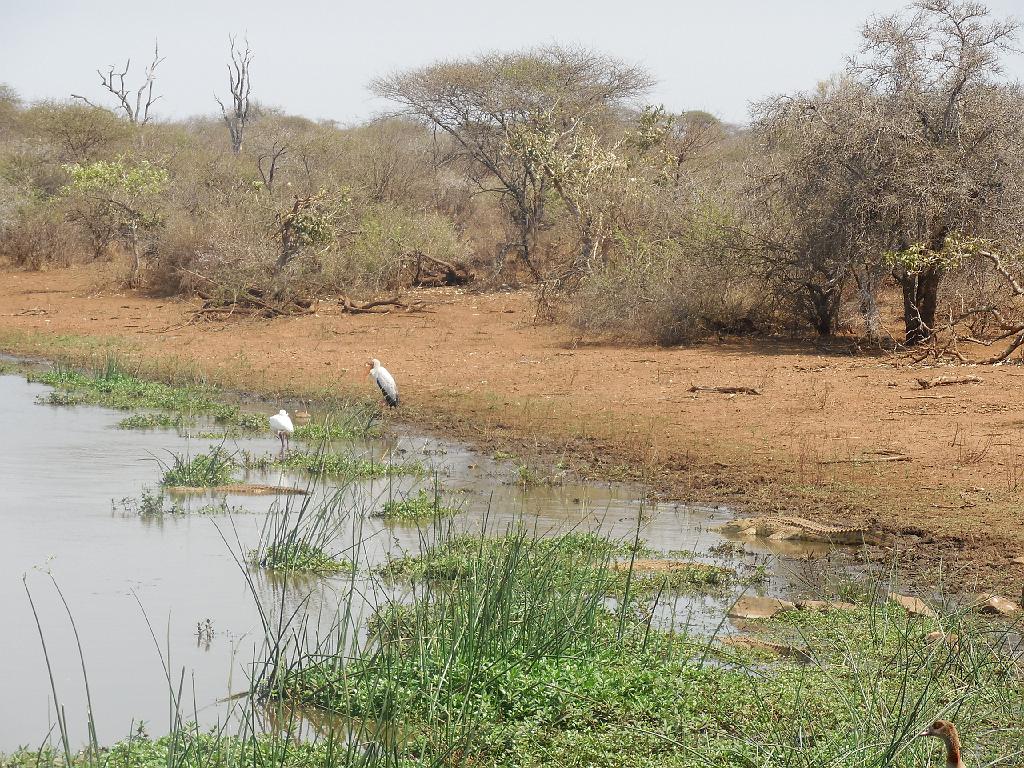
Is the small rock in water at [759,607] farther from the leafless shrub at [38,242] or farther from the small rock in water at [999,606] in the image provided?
the leafless shrub at [38,242]

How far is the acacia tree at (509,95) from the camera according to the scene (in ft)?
97.3

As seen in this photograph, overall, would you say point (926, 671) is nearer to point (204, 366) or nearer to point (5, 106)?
point (204, 366)

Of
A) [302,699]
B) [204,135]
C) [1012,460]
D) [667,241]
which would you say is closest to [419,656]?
[302,699]

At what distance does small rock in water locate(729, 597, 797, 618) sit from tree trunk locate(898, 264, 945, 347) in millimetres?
10425

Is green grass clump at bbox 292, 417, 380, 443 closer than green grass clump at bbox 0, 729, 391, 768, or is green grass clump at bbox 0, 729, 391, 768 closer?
green grass clump at bbox 0, 729, 391, 768

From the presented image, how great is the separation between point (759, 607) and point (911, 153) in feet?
34.1

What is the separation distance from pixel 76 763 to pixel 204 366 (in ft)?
39.8

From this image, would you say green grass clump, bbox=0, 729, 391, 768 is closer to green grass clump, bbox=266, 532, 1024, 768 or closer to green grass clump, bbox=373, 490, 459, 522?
green grass clump, bbox=266, 532, 1024, 768

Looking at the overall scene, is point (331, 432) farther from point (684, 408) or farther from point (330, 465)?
point (684, 408)

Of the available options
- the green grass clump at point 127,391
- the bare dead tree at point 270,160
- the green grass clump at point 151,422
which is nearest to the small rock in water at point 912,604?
the green grass clump at point 151,422

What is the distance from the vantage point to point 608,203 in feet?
67.9

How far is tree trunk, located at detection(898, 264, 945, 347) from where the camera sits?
16.2m

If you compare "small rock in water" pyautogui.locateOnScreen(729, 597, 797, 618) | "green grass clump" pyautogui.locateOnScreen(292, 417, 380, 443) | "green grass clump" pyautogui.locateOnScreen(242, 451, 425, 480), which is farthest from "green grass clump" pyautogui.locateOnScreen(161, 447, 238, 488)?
"small rock in water" pyautogui.locateOnScreen(729, 597, 797, 618)

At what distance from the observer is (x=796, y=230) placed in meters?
16.5
